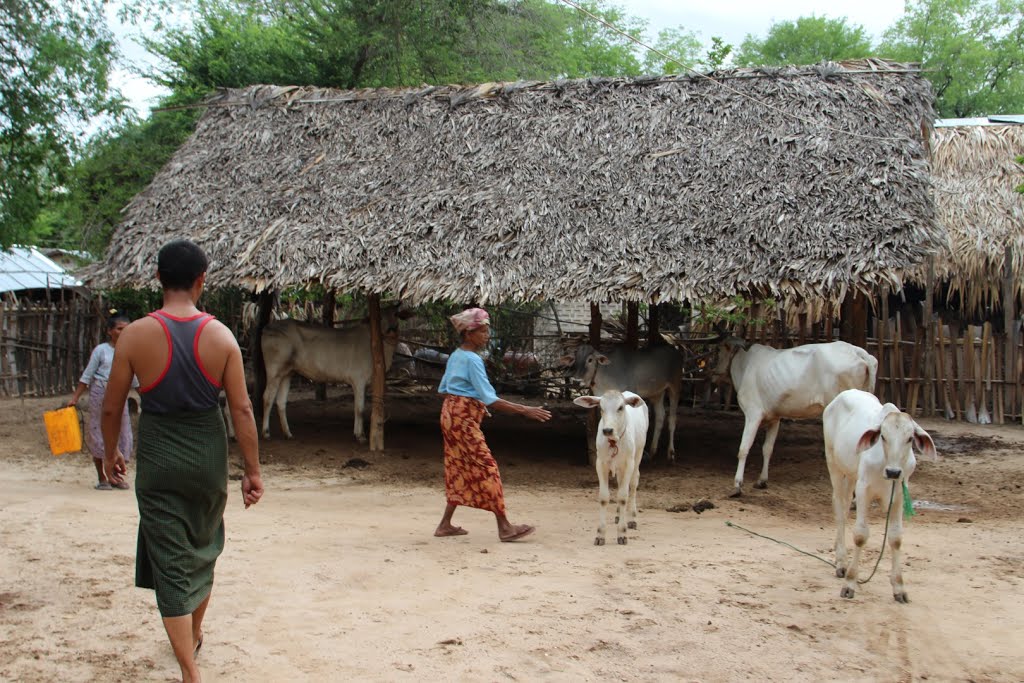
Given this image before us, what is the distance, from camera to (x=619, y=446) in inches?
296

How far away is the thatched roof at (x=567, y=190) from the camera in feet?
32.6

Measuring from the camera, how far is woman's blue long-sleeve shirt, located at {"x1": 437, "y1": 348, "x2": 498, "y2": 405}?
23.1ft

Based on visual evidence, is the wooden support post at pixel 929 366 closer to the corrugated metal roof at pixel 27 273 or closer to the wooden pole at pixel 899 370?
the wooden pole at pixel 899 370

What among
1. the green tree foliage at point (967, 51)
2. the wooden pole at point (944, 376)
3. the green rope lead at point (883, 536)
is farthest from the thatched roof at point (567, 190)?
the green tree foliage at point (967, 51)

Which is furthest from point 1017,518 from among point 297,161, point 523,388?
point 297,161

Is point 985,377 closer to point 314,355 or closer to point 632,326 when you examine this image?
point 632,326

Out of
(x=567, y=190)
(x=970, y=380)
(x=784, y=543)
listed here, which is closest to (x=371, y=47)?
(x=567, y=190)

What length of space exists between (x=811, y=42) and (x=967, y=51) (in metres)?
Result: 6.76

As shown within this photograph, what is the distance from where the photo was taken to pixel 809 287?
31.2ft

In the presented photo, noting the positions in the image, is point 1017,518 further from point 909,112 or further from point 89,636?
point 89,636

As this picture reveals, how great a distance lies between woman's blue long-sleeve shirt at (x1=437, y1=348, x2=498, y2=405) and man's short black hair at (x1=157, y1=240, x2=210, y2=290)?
3004 mm

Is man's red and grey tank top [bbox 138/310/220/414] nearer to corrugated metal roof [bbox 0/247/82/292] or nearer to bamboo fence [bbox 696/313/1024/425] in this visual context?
bamboo fence [bbox 696/313/1024/425]

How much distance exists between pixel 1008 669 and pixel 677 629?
1625 millimetres

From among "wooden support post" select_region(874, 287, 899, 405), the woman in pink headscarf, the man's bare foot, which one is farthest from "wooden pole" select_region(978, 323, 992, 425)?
the woman in pink headscarf
